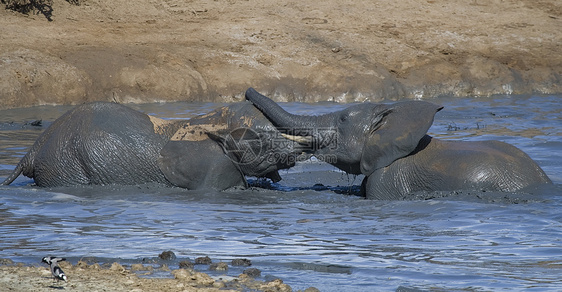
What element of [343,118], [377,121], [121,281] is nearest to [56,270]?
[121,281]

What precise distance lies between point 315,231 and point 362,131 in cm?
171

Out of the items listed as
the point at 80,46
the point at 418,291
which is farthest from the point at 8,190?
the point at 80,46

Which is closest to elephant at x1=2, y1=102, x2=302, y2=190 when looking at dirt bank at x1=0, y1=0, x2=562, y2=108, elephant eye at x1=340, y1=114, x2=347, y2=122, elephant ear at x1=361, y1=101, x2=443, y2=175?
elephant eye at x1=340, y1=114, x2=347, y2=122

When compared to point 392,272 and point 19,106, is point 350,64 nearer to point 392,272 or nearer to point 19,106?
point 19,106

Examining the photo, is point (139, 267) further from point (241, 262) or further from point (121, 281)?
point (241, 262)

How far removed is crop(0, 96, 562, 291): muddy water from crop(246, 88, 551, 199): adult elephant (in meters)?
0.23

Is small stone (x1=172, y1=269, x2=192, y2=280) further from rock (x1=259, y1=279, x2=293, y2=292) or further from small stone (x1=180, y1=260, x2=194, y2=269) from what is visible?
rock (x1=259, y1=279, x2=293, y2=292)

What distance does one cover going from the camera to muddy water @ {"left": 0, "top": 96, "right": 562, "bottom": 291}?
5344 millimetres

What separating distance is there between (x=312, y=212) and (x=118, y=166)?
2100 mm

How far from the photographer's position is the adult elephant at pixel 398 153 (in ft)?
26.1

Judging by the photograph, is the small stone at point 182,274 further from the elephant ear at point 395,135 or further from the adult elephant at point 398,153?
the elephant ear at point 395,135

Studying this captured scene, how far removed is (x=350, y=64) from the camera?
20516 mm

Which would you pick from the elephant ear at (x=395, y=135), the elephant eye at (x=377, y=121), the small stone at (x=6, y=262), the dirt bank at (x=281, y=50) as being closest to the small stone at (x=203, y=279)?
the small stone at (x=6, y=262)

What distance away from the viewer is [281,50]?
67.5 feet
